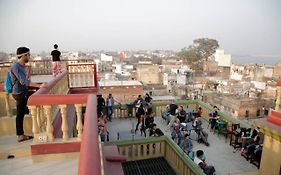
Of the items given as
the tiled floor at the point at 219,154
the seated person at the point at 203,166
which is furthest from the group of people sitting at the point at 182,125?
the seated person at the point at 203,166

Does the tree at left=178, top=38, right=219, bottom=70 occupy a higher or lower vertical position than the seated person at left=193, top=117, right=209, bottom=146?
higher

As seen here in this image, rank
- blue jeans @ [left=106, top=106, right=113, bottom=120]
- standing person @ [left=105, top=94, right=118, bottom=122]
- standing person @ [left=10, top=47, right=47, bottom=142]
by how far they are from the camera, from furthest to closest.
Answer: blue jeans @ [left=106, top=106, right=113, bottom=120], standing person @ [left=105, top=94, right=118, bottom=122], standing person @ [left=10, top=47, right=47, bottom=142]

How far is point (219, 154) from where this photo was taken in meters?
8.72

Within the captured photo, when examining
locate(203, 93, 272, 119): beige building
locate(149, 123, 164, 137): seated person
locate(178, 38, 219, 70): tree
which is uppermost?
locate(178, 38, 219, 70): tree

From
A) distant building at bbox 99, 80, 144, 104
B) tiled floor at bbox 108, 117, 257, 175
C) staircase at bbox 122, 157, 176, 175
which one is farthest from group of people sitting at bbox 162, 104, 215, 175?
distant building at bbox 99, 80, 144, 104

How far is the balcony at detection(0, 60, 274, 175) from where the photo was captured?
2964 mm

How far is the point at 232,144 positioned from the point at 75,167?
24.6 ft

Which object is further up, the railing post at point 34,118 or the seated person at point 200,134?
the railing post at point 34,118

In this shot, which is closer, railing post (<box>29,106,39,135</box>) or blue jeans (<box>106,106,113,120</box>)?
railing post (<box>29,106,39,135</box>)

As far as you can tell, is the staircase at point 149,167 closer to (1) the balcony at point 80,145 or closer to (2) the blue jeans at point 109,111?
(1) the balcony at point 80,145

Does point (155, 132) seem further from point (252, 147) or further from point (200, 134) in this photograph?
point (252, 147)

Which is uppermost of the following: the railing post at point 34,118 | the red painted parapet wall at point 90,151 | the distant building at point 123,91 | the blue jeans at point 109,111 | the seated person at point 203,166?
the red painted parapet wall at point 90,151

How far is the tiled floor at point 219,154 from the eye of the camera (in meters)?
7.84

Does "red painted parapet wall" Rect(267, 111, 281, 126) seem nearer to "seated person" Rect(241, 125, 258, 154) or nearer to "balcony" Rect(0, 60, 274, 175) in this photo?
"seated person" Rect(241, 125, 258, 154)
